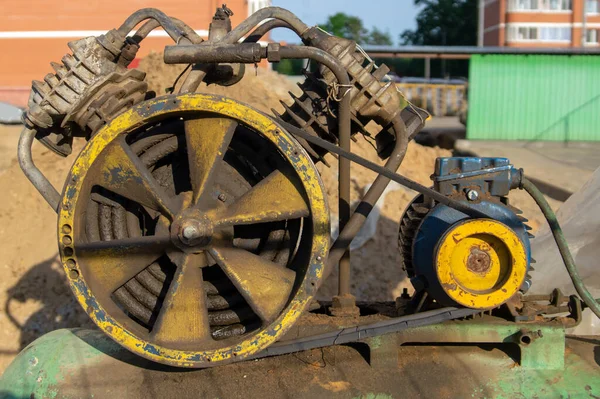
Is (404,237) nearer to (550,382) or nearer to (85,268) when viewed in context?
(550,382)

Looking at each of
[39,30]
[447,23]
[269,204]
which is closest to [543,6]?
[447,23]

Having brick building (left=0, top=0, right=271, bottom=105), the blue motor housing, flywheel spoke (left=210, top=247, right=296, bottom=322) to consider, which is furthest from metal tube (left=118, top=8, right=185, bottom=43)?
brick building (left=0, top=0, right=271, bottom=105)

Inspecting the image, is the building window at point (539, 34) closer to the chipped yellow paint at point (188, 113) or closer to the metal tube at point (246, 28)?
the metal tube at point (246, 28)

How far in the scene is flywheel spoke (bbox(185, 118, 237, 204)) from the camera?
258cm

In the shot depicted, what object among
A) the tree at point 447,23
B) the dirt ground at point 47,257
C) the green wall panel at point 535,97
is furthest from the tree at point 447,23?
the dirt ground at point 47,257

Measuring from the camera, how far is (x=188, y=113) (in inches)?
101

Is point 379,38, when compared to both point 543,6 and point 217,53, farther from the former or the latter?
point 217,53

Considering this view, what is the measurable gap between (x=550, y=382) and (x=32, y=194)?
6.35 meters

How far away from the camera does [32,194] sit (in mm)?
7641

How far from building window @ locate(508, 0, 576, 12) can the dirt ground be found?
30.5 m

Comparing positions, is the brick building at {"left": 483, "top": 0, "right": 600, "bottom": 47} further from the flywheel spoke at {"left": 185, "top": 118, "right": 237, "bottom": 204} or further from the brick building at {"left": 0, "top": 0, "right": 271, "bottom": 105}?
the flywheel spoke at {"left": 185, "top": 118, "right": 237, "bottom": 204}

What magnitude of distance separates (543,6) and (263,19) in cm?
3688

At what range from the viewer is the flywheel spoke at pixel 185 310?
262 centimetres

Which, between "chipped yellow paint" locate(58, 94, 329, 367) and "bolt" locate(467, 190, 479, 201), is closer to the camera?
"chipped yellow paint" locate(58, 94, 329, 367)
